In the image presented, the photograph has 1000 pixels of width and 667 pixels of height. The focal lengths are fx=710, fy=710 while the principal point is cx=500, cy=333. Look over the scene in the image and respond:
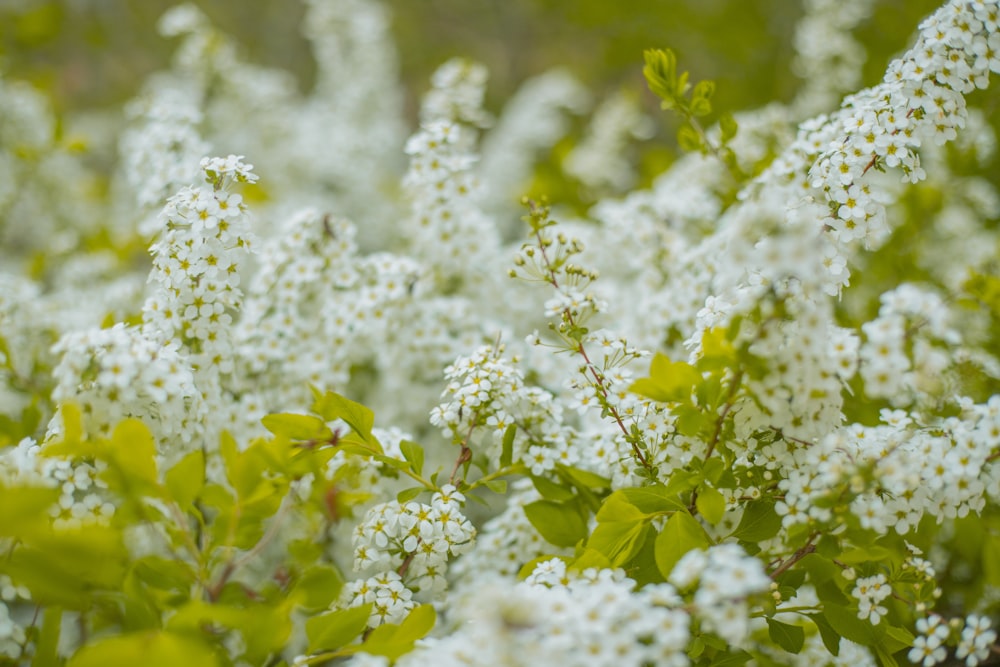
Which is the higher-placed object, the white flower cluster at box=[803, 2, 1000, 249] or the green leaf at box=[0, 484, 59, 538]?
the white flower cluster at box=[803, 2, 1000, 249]

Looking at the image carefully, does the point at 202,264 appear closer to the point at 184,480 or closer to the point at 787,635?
the point at 184,480

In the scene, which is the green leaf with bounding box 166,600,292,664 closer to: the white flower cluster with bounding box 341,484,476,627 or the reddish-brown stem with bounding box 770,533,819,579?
the white flower cluster with bounding box 341,484,476,627

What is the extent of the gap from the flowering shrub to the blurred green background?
2.59m

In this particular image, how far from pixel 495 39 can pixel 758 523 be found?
29.4 feet

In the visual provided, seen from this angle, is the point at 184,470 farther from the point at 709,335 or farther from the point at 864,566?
the point at 864,566

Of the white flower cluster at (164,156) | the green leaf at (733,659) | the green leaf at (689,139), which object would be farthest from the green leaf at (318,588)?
the green leaf at (689,139)

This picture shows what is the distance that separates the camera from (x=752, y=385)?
59.9 inches

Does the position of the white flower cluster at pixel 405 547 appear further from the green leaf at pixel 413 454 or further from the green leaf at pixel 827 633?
the green leaf at pixel 827 633

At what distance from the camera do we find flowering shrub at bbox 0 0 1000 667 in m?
1.47

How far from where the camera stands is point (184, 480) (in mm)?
1490

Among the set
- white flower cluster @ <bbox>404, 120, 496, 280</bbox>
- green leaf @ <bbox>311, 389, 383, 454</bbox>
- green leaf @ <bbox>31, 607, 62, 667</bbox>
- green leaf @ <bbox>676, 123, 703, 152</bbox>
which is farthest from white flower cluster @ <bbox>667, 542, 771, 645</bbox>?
white flower cluster @ <bbox>404, 120, 496, 280</bbox>

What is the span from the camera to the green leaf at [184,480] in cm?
149

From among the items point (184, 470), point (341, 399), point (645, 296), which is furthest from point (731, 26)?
point (184, 470)

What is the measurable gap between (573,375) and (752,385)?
68 cm
